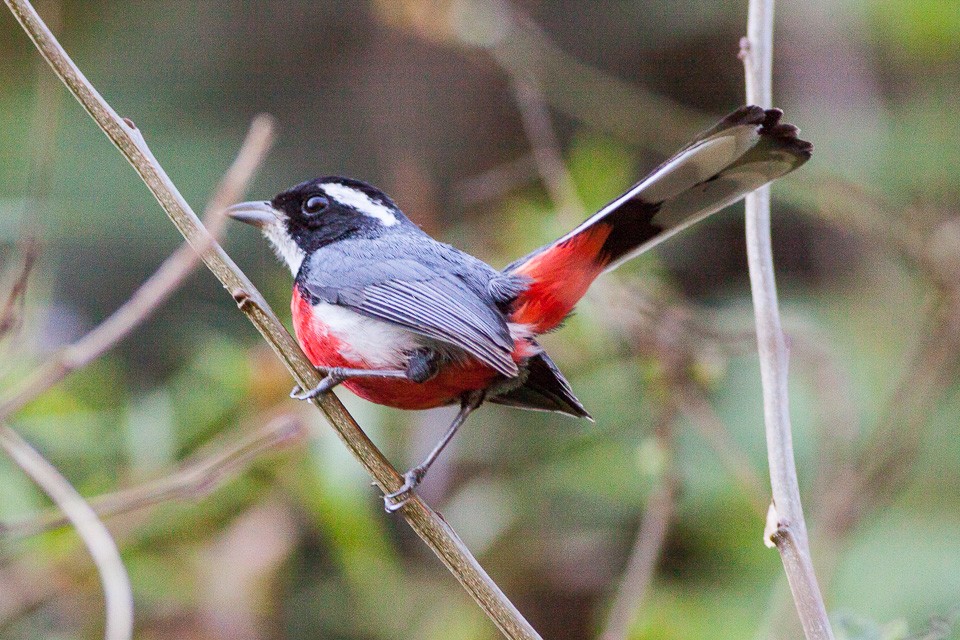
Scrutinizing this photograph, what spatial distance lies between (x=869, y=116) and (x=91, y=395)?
387 cm

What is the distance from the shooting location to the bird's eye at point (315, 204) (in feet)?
10.3

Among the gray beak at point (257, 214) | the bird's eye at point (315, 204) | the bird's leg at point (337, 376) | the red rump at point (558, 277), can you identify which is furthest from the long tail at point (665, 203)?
the gray beak at point (257, 214)

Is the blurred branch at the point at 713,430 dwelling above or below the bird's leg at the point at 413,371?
below

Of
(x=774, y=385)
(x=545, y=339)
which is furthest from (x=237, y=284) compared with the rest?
(x=545, y=339)

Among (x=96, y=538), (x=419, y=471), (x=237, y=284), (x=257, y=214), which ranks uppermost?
(x=237, y=284)

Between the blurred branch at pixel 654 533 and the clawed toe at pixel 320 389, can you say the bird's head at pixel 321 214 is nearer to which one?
the clawed toe at pixel 320 389

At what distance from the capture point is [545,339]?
4.55m

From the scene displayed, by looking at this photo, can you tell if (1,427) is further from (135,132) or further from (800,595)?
(800,595)

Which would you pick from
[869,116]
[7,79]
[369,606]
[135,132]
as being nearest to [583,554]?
[369,606]

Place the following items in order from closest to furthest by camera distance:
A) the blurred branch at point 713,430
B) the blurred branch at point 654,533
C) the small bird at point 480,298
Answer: the small bird at point 480,298 → the blurred branch at point 654,533 → the blurred branch at point 713,430

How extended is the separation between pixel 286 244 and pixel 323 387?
1078 mm

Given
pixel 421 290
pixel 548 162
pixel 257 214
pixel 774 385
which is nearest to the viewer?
pixel 774 385

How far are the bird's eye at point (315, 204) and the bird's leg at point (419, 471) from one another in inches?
30.9

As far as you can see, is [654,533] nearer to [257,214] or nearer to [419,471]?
[419,471]
